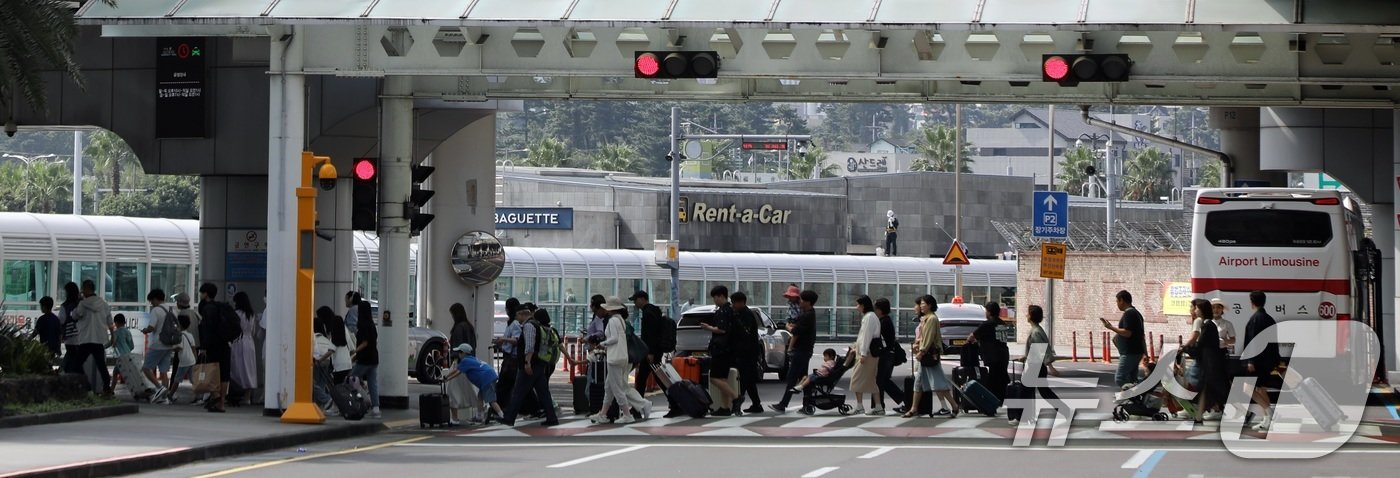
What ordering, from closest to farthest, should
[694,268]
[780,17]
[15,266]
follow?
[780,17]
[15,266]
[694,268]

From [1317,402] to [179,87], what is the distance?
16.2m

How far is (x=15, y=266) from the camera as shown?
33.1 metres

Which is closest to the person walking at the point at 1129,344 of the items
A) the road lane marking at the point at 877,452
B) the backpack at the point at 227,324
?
the road lane marking at the point at 877,452

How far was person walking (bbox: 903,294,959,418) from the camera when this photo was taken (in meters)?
21.8

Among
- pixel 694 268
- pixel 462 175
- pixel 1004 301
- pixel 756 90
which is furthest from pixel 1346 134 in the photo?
pixel 1004 301

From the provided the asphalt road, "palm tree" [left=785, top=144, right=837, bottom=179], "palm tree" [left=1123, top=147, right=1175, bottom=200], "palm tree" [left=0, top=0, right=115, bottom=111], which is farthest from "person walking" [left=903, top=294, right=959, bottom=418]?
"palm tree" [left=785, top=144, right=837, bottom=179]

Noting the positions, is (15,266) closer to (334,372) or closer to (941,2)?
(334,372)

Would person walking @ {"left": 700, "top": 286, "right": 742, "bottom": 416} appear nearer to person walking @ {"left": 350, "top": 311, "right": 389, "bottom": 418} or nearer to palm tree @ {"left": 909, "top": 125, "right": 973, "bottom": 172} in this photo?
person walking @ {"left": 350, "top": 311, "right": 389, "bottom": 418}

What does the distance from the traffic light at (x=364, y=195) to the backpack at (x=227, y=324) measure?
2.57m

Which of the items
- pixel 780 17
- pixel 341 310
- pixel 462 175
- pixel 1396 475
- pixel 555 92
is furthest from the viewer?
pixel 462 175

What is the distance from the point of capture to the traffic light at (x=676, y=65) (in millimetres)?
20484

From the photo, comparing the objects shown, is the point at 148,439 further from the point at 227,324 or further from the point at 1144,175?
the point at 1144,175

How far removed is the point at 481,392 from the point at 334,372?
176 cm

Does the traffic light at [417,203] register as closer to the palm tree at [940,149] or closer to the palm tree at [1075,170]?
the palm tree at [1075,170]
